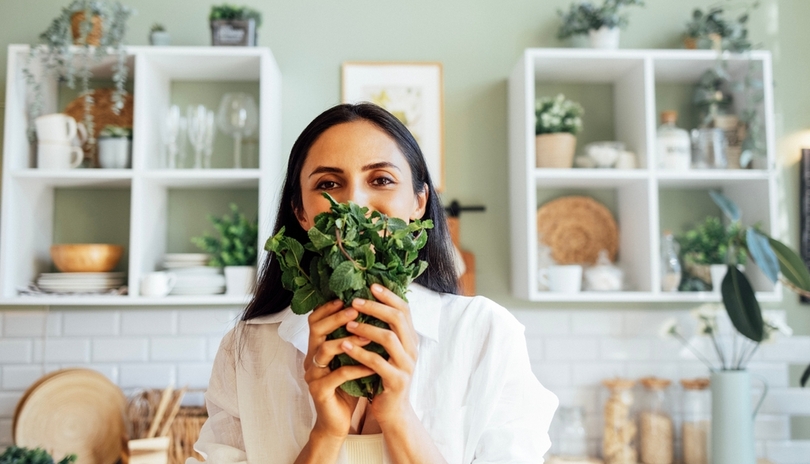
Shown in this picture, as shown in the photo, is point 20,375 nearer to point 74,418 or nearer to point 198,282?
point 74,418

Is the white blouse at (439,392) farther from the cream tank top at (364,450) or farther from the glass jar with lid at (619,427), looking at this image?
the glass jar with lid at (619,427)

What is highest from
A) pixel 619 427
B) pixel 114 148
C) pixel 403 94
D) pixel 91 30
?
pixel 91 30

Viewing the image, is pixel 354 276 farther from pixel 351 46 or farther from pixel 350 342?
pixel 351 46

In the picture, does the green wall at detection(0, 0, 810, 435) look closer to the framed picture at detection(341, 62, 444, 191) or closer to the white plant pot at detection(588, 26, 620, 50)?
the framed picture at detection(341, 62, 444, 191)

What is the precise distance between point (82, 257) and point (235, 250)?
0.53 metres

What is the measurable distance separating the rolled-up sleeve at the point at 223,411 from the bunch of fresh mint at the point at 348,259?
40 centimetres

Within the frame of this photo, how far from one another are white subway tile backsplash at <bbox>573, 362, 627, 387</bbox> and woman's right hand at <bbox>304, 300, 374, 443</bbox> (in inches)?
69.8

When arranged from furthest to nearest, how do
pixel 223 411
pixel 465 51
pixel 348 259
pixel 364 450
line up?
pixel 465 51
pixel 223 411
pixel 364 450
pixel 348 259

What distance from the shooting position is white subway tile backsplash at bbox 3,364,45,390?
245 centimetres

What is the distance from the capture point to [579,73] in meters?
2.54

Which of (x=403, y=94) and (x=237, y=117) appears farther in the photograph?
(x=403, y=94)

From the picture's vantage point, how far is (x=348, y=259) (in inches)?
33.3

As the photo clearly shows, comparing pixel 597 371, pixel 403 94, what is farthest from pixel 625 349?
pixel 403 94

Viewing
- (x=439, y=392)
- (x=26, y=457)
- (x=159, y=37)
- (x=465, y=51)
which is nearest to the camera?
(x=439, y=392)
